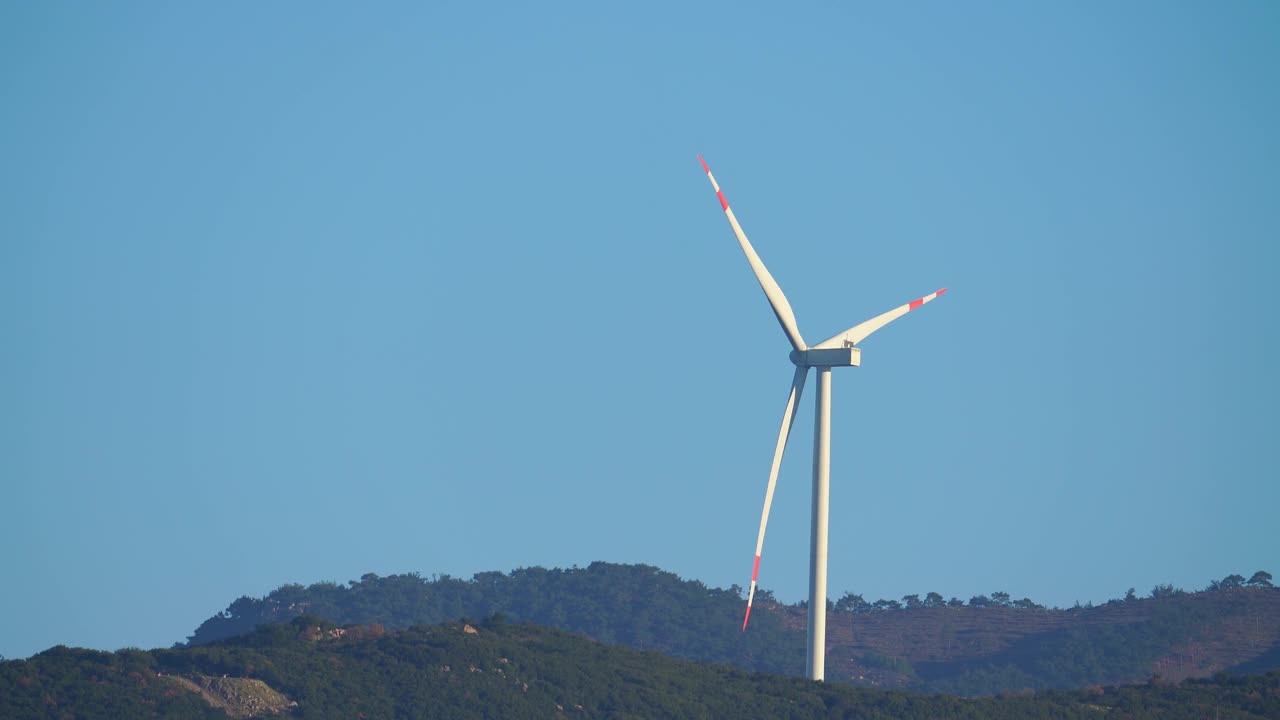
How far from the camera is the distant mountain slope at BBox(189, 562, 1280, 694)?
531 feet

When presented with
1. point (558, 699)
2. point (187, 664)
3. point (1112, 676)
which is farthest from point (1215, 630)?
point (187, 664)

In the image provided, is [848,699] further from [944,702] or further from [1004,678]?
[1004,678]

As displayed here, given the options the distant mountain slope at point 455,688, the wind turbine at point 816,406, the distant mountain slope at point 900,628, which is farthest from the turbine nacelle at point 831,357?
the distant mountain slope at point 900,628

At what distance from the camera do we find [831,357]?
3342 inches

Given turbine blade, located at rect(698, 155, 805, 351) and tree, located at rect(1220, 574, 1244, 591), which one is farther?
tree, located at rect(1220, 574, 1244, 591)

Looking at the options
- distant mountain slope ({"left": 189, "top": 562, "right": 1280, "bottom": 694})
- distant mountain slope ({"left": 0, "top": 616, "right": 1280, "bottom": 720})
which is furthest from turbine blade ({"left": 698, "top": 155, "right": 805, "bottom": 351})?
distant mountain slope ({"left": 189, "top": 562, "right": 1280, "bottom": 694})

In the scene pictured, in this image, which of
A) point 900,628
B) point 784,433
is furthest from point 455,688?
point 900,628

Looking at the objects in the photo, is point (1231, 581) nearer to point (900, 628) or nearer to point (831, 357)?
point (900, 628)

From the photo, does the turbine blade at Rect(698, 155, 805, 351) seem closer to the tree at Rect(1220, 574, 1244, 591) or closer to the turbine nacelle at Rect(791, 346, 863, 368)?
the turbine nacelle at Rect(791, 346, 863, 368)

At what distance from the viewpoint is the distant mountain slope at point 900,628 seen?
531ft

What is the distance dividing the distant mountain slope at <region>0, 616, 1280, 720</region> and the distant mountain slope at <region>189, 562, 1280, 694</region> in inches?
2592

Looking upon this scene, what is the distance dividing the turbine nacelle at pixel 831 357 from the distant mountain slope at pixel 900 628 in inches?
3145

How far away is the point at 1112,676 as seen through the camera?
530ft

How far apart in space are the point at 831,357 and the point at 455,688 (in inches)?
972
